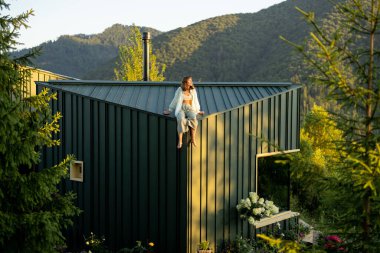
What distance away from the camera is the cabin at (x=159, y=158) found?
30.1 feet

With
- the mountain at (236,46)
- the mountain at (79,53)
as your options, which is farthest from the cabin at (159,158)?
the mountain at (79,53)

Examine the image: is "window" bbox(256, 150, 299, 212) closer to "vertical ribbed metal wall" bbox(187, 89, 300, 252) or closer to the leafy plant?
"vertical ribbed metal wall" bbox(187, 89, 300, 252)

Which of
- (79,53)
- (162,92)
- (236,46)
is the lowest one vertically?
(162,92)

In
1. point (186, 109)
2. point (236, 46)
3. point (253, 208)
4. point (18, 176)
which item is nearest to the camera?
point (18, 176)

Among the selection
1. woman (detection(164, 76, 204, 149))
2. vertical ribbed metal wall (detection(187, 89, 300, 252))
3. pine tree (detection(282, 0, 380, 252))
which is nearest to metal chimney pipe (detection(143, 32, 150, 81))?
vertical ribbed metal wall (detection(187, 89, 300, 252))

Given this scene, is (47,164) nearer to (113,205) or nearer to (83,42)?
(113,205)

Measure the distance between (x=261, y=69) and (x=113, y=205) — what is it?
45648 mm

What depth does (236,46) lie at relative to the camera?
2477 inches

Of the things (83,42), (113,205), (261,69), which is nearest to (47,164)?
(113,205)

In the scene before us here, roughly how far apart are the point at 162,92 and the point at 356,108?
6292mm

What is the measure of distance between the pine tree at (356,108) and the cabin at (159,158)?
4.18 m

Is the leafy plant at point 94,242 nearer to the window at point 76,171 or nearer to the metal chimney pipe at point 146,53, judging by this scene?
the window at point 76,171

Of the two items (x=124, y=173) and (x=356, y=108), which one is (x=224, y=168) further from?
(x=356, y=108)

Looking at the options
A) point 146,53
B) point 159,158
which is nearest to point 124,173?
point 159,158
